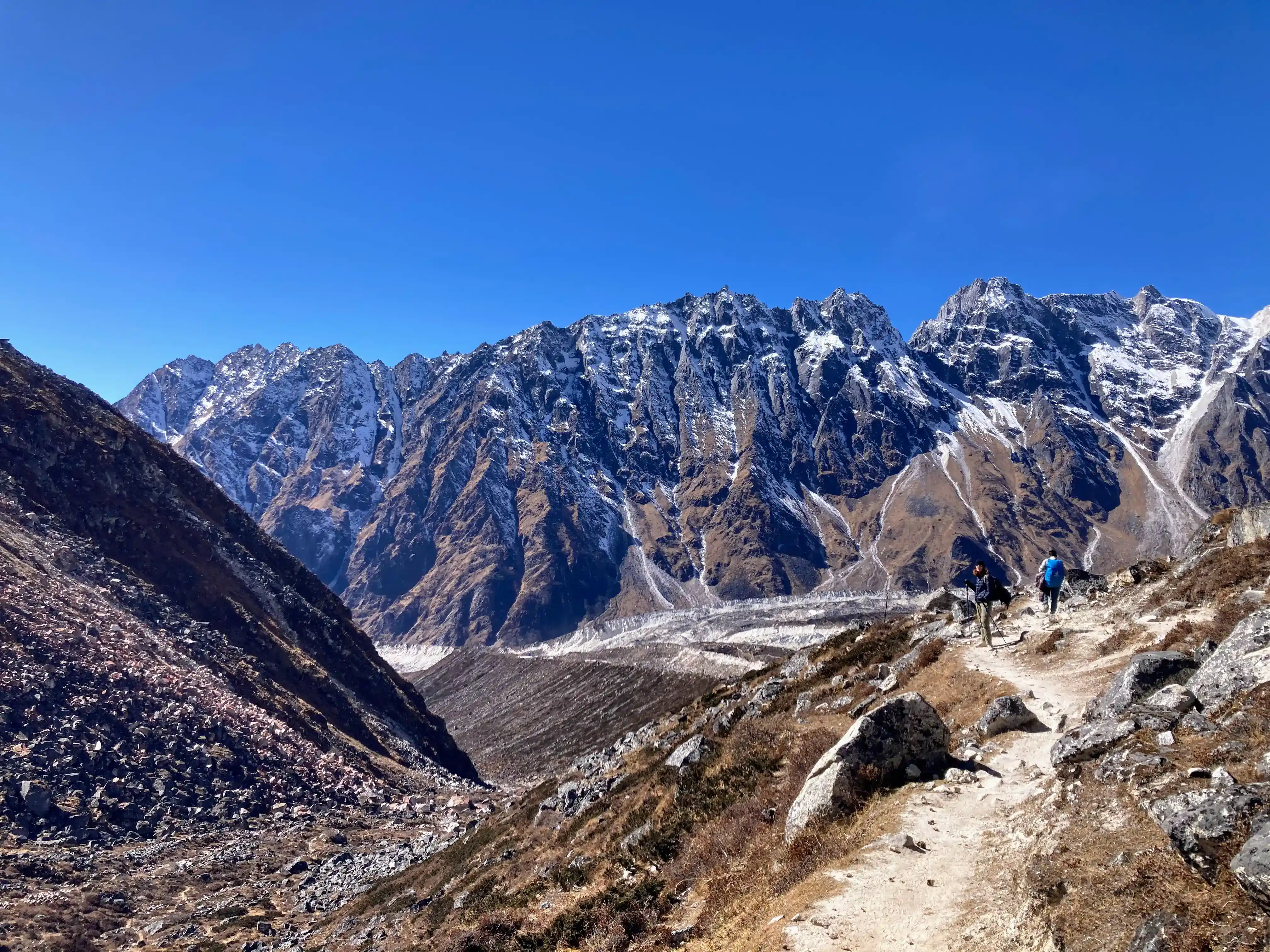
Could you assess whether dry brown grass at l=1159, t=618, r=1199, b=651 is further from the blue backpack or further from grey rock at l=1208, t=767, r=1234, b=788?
grey rock at l=1208, t=767, r=1234, b=788

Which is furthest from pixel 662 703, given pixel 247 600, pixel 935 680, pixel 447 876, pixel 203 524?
pixel 935 680

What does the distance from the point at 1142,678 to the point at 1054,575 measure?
15.5 meters

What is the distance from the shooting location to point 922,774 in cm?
1448

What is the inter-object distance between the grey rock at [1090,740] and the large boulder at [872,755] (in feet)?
7.83

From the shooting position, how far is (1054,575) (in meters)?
28.0

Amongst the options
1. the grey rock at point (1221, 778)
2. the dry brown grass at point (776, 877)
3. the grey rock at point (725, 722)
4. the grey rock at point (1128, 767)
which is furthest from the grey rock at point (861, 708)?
the grey rock at point (1221, 778)

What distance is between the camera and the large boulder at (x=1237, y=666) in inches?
461

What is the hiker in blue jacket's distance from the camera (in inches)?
1094

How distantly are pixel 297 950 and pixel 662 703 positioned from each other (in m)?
86.3

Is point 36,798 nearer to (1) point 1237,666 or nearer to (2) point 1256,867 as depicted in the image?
(2) point 1256,867

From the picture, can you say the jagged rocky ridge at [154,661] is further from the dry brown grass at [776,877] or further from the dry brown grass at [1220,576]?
the dry brown grass at [1220,576]

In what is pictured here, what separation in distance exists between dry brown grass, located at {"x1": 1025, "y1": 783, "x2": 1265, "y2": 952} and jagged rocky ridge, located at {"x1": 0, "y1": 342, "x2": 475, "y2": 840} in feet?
195

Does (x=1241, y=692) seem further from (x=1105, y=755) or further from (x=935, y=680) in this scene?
(x=935, y=680)

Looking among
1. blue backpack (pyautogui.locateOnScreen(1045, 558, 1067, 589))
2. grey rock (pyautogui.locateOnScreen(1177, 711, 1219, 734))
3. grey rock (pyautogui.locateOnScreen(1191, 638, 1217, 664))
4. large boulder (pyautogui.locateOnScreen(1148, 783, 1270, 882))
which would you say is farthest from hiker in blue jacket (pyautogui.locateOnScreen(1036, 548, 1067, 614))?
large boulder (pyautogui.locateOnScreen(1148, 783, 1270, 882))
